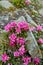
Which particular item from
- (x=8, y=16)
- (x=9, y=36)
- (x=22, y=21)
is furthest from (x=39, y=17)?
(x=9, y=36)

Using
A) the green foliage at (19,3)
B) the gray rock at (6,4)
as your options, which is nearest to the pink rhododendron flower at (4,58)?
the gray rock at (6,4)

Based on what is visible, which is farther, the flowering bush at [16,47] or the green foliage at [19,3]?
the green foliage at [19,3]

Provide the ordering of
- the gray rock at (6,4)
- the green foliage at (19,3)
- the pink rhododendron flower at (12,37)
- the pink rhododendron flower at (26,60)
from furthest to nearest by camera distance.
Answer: the green foliage at (19,3) → the gray rock at (6,4) → the pink rhododendron flower at (12,37) → the pink rhododendron flower at (26,60)

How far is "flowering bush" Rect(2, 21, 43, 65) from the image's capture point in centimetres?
588

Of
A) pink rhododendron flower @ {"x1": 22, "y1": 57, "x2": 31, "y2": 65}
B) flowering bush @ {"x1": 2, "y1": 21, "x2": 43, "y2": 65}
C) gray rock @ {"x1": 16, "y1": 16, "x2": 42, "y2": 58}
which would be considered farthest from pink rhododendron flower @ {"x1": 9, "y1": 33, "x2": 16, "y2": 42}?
pink rhododendron flower @ {"x1": 22, "y1": 57, "x2": 31, "y2": 65}

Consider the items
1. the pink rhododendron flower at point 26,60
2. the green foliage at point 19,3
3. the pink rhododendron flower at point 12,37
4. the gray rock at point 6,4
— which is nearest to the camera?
the pink rhododendron flower at point 26,60

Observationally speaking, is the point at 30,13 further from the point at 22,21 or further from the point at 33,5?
the point at 22,21

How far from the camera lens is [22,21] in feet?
21.5

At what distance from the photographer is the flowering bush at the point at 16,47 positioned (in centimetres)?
588

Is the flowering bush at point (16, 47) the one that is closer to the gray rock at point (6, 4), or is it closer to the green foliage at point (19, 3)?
the gray rock at point (6, 4)

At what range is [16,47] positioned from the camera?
6.03 m

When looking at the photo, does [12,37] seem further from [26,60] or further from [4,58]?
[26,60]

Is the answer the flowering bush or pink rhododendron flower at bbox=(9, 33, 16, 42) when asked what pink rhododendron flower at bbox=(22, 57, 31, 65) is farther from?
pink rhododendron flower at bbox=(9, 33, 16, 42)

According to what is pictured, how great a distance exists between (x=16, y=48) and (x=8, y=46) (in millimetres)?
203
